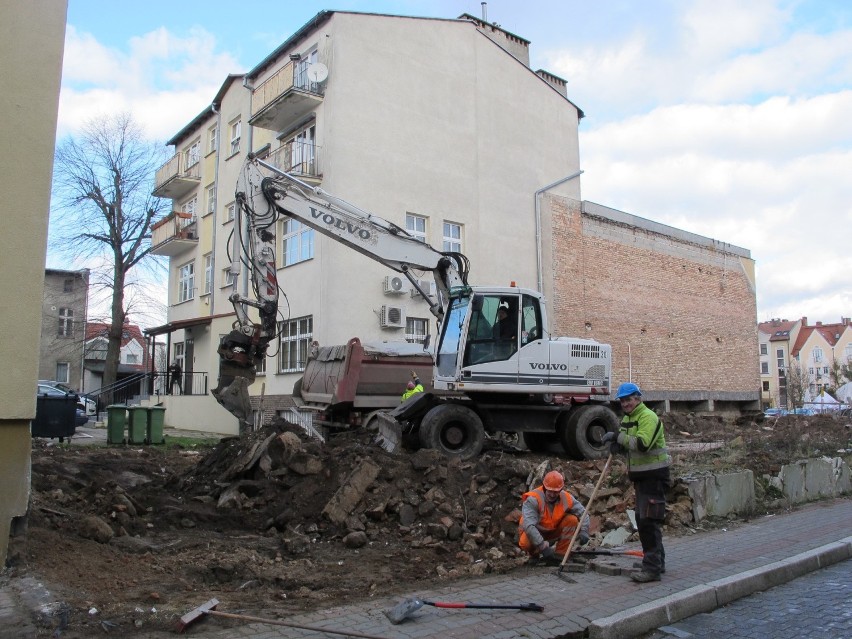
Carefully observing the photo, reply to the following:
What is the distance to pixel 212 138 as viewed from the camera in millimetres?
29516

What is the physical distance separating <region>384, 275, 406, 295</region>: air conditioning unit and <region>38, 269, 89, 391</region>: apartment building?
36.7m

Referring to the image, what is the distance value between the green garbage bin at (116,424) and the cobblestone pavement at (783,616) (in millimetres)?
14730

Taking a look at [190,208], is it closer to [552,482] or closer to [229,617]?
[552,482]

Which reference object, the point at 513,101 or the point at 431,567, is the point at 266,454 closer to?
the point at 431,567

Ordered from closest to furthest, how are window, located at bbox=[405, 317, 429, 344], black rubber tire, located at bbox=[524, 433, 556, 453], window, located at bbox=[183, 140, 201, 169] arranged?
1. black rubber tire, located at bbox=[524, 433, 556, 453]
2. window, located at bbox=[405, 317, 429, 344]
3. window, located at bbox=[183, 140, 201, 169]

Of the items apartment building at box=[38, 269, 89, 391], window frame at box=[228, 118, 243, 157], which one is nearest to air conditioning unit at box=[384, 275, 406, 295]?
window frame at box=[228, 118, 243, 157]

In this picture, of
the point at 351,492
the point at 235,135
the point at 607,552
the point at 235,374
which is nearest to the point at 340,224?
the point at 235,374

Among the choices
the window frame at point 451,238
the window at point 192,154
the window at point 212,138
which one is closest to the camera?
the window frame at point 451,238

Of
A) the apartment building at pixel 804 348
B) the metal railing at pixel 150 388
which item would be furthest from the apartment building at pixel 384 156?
the apartment building at pixel 804 348

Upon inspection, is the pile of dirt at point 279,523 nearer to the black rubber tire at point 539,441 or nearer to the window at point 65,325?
the black rubber tire at point 539,441

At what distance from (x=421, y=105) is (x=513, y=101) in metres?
4.32

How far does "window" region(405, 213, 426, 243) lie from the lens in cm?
2220

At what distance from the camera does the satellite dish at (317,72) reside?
20766 millimetres

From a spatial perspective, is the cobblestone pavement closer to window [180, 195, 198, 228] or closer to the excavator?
the excavator
